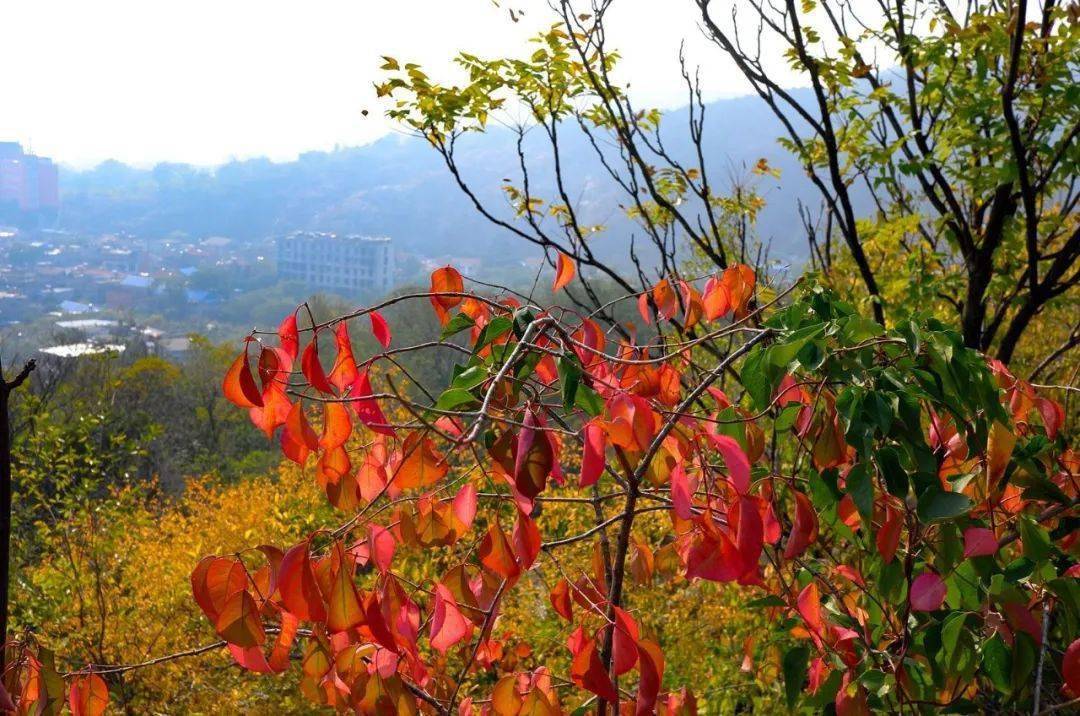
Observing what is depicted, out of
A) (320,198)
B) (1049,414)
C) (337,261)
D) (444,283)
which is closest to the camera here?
(1049,414)

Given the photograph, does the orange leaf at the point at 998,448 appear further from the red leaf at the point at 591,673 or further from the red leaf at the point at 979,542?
the red leaf at the point at 591,673

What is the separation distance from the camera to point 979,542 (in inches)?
40.1

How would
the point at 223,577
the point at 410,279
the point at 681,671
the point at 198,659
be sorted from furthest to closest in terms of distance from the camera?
the point at 410,279 → the point at 198,659 → the point at 681,671 → the point at 223,577

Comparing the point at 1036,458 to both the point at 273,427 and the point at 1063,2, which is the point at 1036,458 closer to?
the point at 273,427

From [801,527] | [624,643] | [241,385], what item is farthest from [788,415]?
[241,385]

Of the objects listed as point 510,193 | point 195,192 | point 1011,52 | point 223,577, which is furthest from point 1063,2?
point 195,192

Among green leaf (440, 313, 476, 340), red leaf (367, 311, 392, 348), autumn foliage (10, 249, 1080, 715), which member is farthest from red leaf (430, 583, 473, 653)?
red leaf (367, 311, 392, 348)

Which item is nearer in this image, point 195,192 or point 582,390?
point 582,390

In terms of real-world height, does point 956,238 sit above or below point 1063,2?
below

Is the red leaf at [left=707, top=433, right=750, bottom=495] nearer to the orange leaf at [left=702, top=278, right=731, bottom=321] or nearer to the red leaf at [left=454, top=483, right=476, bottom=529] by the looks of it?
the red leaf at [left=454, top=483, right=476, bottom=529]

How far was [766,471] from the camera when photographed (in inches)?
52.8

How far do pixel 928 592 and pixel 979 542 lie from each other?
11 cm

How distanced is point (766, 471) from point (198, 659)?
154 inches

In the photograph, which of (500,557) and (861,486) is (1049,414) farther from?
(500,557)
